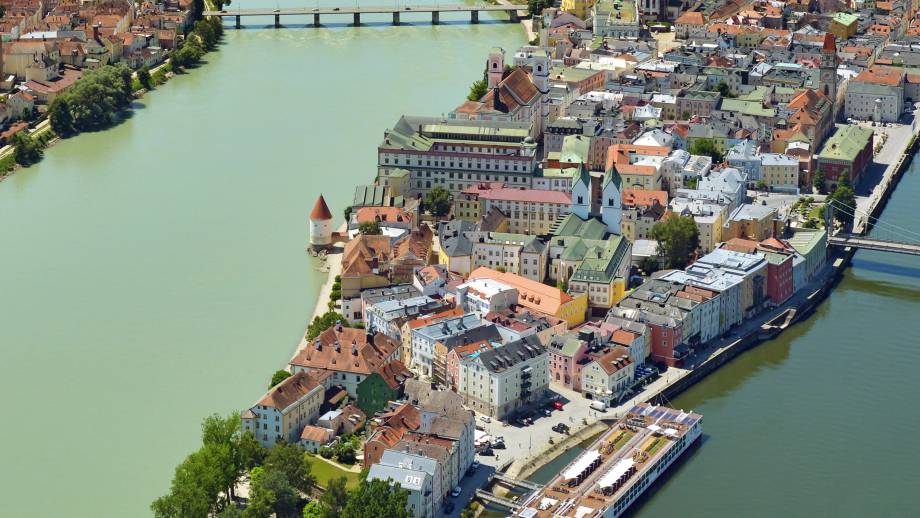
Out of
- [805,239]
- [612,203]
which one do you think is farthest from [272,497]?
[805,239]

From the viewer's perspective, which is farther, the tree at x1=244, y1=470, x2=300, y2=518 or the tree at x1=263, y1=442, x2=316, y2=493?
the tree at x1=263, y1=442, x2=316, y2=493

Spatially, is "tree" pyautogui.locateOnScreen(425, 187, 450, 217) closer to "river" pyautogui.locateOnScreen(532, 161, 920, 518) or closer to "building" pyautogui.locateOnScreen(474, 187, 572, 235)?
"building" pyautogui.locateOnScreen(474, 187, 572, 235)

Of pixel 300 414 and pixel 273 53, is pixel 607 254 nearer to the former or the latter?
pixel 300 414

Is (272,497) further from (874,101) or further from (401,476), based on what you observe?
(874,101)

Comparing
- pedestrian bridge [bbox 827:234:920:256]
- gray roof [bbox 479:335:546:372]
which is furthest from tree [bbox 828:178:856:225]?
gray roof [bbox 479:335:546:372]

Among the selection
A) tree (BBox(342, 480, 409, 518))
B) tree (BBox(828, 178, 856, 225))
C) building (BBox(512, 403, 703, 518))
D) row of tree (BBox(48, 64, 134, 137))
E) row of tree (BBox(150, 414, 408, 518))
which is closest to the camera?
tree (BBox(342, 480, 409, 518))

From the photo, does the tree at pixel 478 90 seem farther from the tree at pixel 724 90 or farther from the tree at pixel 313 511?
the tree at pixel 313 511
